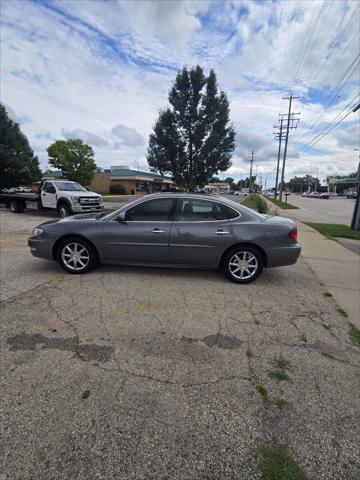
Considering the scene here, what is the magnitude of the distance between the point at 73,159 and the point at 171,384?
4122 cm

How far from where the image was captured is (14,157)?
21.2 m

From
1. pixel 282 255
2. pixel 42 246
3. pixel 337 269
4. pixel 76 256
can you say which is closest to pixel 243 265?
pixel 282 255

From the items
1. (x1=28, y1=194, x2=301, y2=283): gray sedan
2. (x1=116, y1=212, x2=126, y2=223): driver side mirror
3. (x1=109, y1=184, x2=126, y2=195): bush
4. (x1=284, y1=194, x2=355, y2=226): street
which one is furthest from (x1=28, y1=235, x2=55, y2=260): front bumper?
(x1=109, y1=184, x2=126, y2=195): bush

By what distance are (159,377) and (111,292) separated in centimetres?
195

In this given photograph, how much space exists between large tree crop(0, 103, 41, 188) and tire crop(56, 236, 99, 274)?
20.5 metres

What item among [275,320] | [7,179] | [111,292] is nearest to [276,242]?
[275,320]

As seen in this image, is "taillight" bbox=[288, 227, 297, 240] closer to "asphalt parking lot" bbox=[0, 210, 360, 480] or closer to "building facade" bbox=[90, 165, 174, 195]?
"asphalt parking lot" bbox=[0, 210, 360, 480]

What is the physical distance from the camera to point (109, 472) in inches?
61.2

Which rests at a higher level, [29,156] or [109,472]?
[29,156]

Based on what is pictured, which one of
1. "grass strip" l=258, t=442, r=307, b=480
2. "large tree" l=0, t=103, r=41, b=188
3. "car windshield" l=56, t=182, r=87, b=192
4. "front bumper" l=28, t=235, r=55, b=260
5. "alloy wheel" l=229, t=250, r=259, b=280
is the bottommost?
"grass strip" l=258, t=442, r=307, b=480

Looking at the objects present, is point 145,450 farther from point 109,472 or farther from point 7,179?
point 7,179

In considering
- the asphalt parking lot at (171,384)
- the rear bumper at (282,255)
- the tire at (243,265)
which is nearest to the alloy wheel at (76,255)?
the asphalt parking lot at (171,384)

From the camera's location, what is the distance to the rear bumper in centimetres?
448

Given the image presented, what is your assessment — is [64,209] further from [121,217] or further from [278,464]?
[278,464]
